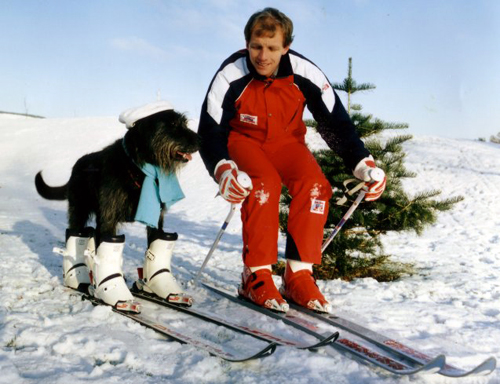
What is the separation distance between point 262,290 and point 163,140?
1.12m

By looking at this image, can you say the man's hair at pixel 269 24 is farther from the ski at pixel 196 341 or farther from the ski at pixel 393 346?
the ski at pixel 196 341

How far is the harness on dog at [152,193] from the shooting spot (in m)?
2.97

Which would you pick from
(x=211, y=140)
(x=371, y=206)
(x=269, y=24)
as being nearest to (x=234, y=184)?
(x=211, y=140)

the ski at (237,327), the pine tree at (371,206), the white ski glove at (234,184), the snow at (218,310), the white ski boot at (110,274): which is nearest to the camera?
the snow at (218,310)

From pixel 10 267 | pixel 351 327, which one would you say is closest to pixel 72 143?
pixel 10 267

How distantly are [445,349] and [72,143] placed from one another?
17.4 metres

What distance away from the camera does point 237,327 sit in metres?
2.50

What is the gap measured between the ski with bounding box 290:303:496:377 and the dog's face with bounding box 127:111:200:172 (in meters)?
1.20

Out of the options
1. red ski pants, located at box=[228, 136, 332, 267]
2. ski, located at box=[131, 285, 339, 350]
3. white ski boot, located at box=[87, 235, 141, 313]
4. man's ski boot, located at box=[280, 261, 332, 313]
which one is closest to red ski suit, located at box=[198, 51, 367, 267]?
red ski pants, located at box=[228, 136, 332, 267]

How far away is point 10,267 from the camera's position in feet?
12.7

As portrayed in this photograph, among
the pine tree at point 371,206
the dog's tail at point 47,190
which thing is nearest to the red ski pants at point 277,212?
the pine tree at point 371,206

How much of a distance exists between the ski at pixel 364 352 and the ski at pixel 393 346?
0.03 metres

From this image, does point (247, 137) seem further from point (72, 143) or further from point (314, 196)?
point (72, 143)

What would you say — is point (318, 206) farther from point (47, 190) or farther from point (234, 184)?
point (47, 190)
